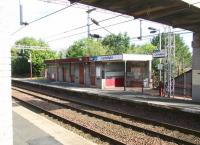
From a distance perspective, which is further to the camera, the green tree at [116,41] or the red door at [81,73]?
the green tree at [116,41]

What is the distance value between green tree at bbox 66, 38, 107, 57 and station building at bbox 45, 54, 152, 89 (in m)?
30.8

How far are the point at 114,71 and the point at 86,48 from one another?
35902 millimetres

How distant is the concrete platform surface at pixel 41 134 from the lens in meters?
9.59

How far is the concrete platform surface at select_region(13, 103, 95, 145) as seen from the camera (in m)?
9.59

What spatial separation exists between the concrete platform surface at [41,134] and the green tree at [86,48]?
5521 cm

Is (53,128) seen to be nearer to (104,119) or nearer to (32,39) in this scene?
(104,119)

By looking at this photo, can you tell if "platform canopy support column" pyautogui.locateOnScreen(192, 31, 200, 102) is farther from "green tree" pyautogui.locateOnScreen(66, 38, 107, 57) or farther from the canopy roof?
"green tree" pyautogui.locateOnScreen(66, 38, 107, 57)

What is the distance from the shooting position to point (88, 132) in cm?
1205

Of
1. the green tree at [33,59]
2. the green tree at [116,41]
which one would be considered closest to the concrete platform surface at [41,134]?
the green tree at [33,59]

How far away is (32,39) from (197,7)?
70.2 metres

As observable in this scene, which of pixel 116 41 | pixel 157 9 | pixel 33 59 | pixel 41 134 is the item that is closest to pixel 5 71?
pixel 41 134

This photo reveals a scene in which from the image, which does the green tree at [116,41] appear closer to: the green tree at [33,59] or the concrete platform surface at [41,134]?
the green tree at [33,59]

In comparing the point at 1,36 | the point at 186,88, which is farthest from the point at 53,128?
the point at 186,88

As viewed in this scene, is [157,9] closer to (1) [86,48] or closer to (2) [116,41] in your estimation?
(1) [86,48]
